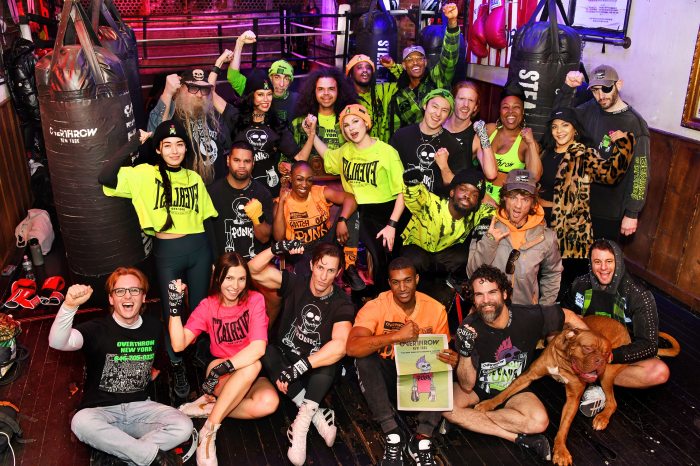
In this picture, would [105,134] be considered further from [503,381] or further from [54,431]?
[503,381]

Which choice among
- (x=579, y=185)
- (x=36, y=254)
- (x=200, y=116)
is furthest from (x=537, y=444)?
(x=36, y=254)

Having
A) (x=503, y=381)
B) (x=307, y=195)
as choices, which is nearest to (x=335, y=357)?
(x=503, y=381)

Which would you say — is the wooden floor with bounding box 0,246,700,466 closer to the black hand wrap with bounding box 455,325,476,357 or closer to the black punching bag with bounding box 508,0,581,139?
the black hand wrap with bounding box 455,325,476,357

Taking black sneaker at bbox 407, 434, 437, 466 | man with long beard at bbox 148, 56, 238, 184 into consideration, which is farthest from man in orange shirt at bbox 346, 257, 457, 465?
man with long beard at bbox 148, 56, 238, 184

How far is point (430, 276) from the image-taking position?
4.79 metres

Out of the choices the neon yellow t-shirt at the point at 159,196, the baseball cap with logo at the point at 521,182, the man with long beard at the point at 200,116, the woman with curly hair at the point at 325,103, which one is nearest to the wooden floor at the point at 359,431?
the neon yellow t-shirt at the point at 159,196

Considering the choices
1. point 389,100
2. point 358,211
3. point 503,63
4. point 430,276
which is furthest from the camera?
point 503,63

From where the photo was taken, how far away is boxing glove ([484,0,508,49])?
8.23m

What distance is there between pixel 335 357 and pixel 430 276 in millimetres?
1224

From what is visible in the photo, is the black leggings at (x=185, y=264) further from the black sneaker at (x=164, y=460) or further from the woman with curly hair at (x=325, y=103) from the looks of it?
the woman with curly hair at (x=325, y=103)

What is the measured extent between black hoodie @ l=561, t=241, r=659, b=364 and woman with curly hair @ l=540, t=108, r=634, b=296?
65cm

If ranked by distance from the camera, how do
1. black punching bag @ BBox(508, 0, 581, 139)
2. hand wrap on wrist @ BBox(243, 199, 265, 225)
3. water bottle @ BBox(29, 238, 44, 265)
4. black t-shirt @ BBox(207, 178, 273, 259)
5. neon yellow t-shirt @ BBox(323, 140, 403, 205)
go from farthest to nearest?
water bottle @ BBox(29, 238, 44, 265) < black punching bag @ BBox(508, 0, 581, 139) < neon yellow t-shirt @ BBox(323, 140, 403, 205) < black t-shirt @ BBox(207, 178, 273, 259) < hand wrap on wrist @ BBox(243, 199, 265, 225)

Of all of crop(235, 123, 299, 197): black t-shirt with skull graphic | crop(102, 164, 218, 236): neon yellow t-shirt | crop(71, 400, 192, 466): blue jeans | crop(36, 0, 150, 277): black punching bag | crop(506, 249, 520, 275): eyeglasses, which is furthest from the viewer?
crop(235, 123, 299, 197): black t-shirt with skull graphic

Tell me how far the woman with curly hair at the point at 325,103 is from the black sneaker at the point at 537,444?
9.76ft
